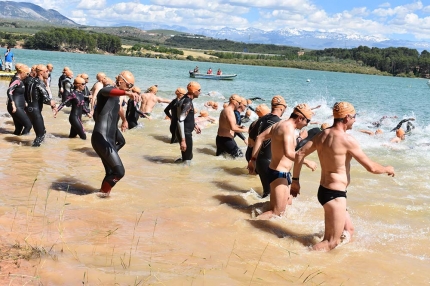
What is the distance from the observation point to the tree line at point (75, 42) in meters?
125

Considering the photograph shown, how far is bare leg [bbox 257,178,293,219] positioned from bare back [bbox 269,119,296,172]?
0.65 feet

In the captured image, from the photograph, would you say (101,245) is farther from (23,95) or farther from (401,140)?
→ (401,140)

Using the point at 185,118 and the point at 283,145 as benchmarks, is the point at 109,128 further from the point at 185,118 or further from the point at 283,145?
the point at 283,145

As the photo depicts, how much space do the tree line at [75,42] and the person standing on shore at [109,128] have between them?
12741 centimetres

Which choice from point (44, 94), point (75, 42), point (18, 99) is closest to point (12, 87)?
point (18, 99)

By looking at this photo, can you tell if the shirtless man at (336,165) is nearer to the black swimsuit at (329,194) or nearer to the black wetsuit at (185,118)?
the black swimsuit at (329,194)

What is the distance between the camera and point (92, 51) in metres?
132

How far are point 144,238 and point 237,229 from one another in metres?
1.34

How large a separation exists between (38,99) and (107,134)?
4510 millimetres

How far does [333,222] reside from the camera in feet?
17.8

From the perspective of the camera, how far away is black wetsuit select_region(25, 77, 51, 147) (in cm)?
1030

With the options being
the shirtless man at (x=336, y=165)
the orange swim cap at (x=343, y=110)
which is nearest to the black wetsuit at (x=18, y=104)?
the shirtless man at (x=336, y=165)

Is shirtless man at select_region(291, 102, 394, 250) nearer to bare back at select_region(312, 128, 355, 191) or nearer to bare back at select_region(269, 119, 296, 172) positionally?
bare back at select_region(312, 128, 355, 191)

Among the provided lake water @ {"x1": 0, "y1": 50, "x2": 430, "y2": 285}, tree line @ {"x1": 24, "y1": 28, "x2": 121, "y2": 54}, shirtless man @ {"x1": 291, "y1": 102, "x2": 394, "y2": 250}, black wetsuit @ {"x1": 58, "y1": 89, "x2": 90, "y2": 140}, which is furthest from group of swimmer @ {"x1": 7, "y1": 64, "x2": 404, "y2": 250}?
tree line @ {"x1": 24, "y1": 28, "x2": 121, "y2": 54}
